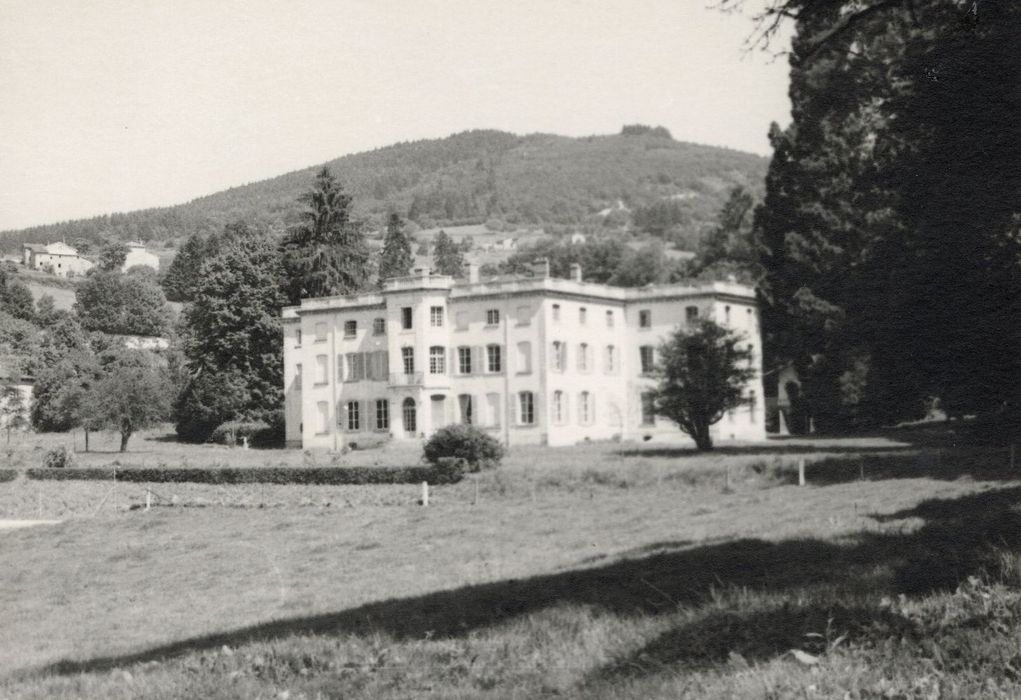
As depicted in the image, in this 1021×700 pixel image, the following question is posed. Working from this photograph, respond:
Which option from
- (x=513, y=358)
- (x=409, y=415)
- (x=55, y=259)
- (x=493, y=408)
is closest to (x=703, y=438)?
(x=513, y=358)

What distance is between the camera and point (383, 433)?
60.5m

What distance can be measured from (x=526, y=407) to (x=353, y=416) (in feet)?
34.8

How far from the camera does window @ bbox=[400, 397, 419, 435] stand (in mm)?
59500

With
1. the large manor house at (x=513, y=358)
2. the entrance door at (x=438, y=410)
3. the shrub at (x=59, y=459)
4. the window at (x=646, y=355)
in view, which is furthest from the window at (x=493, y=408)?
the shrub at (x=59, y=459)

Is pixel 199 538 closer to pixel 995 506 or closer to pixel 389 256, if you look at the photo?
pixel 995 506

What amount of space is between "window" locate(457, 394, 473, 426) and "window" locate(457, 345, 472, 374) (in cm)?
133

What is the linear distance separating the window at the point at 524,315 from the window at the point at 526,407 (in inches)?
142

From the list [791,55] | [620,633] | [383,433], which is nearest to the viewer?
[620,633]

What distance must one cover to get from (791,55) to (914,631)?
6119 millimetres

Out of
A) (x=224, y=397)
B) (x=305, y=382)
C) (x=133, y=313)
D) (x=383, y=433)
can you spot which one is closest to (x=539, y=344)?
(x=383, y=433)

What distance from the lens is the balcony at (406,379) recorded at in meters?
59.1

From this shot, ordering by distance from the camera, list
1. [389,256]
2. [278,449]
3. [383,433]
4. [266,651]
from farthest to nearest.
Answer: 1. [389,256]
2. [278,449]
3. [383,433]
4. [266,651]

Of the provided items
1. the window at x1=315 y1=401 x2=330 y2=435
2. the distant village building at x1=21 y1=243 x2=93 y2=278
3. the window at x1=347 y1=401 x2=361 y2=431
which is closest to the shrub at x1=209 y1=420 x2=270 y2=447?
the window at x1=315 y1=401 x2=330 y2=435

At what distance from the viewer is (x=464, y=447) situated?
38.3 meters
